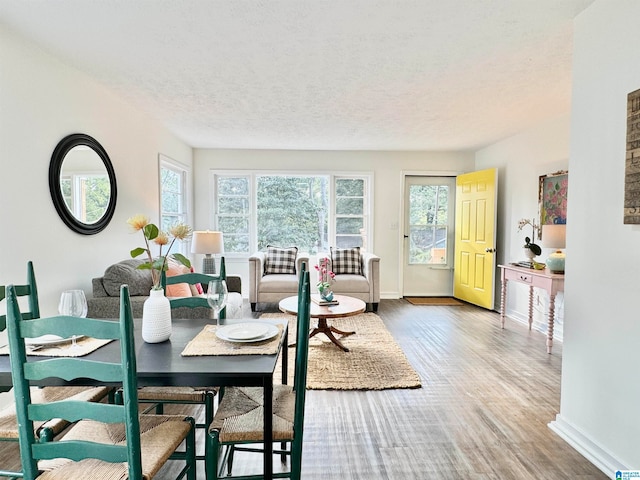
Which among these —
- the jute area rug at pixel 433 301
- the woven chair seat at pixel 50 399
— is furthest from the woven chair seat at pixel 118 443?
the jute area rug at pixel 433 301

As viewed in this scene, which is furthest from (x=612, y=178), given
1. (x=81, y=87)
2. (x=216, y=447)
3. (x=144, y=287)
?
(x=81, y=87)

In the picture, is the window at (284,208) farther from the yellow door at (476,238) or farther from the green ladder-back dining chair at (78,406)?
the green ladder-back dining chair at (78,406)

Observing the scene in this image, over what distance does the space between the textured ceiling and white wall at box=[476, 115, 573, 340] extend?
30 centimetres

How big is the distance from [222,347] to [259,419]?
0.33m

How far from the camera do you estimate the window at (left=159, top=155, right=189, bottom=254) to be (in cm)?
466

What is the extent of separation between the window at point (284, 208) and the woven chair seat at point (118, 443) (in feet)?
15.1

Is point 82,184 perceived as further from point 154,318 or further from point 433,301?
point 433,301

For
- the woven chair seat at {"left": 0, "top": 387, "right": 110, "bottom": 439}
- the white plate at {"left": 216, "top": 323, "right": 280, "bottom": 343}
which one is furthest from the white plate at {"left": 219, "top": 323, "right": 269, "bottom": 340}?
the woven chair seat at {"left": 0, "top": 387, "right": 110, "bottom": 439}

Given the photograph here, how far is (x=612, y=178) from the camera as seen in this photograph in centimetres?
179

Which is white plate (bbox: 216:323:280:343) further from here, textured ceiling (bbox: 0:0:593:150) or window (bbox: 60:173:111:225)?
window (bbox: 60:173:111:225)

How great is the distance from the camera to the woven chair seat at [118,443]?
1.13 m

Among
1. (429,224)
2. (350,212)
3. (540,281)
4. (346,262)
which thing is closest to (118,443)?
(540,281)

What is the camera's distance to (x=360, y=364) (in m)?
3.14

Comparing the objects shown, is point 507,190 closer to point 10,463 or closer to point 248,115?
point 248,115
